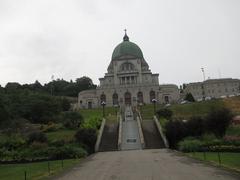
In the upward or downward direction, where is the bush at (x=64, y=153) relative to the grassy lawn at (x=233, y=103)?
downward

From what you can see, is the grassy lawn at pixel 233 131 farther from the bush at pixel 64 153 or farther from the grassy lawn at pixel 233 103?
the grassy lawn at pixel 233 103

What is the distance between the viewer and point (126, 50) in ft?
313

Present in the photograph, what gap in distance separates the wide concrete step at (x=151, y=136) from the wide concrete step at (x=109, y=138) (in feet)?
11.8

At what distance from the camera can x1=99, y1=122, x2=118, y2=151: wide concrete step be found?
120 ft

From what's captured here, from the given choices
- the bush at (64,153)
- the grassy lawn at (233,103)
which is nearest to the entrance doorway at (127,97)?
the grassy lawn at (233,103)

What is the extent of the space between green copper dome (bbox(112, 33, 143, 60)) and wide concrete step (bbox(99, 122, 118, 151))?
47.6m

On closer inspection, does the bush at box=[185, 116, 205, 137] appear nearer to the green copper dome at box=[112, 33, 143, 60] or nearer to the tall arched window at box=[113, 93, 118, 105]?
the tall arched window at box=[113, 93, 118, 105]

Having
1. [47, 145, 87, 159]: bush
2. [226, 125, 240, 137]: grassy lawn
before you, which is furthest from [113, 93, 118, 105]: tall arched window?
[47, 145, 87, 159]: bush

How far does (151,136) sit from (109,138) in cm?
508

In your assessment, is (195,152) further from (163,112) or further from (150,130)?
(163,112)

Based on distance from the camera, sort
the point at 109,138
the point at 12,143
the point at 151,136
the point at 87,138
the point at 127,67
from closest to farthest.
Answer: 1. the point at 87,138
2. the point at 12,143
3. the point at 151,136
4. the point at 109,138
5. the point at 127,67

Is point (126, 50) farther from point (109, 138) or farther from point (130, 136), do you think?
point (109, 138)

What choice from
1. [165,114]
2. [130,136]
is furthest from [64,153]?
[165,114]

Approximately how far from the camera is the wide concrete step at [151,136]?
3638cm
